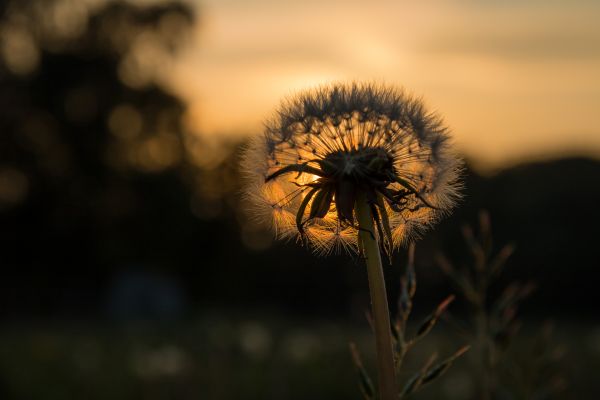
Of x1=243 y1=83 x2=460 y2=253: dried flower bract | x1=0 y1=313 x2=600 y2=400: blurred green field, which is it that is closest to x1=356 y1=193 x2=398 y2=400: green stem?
x1=243 y1=83 x2=460 y2=253: dried flower bract

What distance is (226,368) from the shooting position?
8414mm

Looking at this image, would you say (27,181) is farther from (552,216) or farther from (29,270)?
(552,216)

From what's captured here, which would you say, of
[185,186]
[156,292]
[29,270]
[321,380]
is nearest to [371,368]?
[321,380]

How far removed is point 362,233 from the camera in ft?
5.03

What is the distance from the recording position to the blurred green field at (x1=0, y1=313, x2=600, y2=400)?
25.8ft

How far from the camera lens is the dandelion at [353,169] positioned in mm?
1652

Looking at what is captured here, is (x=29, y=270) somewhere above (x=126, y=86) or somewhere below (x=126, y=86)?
below

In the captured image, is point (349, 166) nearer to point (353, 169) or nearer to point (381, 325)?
point (353, 169)

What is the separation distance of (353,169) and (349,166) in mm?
11

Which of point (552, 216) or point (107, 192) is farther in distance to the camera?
point (107, 192)

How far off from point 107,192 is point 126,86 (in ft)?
12.5

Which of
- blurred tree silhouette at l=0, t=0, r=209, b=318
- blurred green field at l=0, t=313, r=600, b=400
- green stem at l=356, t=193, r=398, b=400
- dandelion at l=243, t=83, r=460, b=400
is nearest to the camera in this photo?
green stem at l=356, t=193, r=398, b=400

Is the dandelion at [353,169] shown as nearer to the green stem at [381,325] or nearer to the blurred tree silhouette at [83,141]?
the green stem at [381,325]

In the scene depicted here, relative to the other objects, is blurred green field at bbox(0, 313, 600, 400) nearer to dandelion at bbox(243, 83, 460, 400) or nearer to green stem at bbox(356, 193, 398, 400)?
dandelion at bbox(243, 83, 460, 400)
